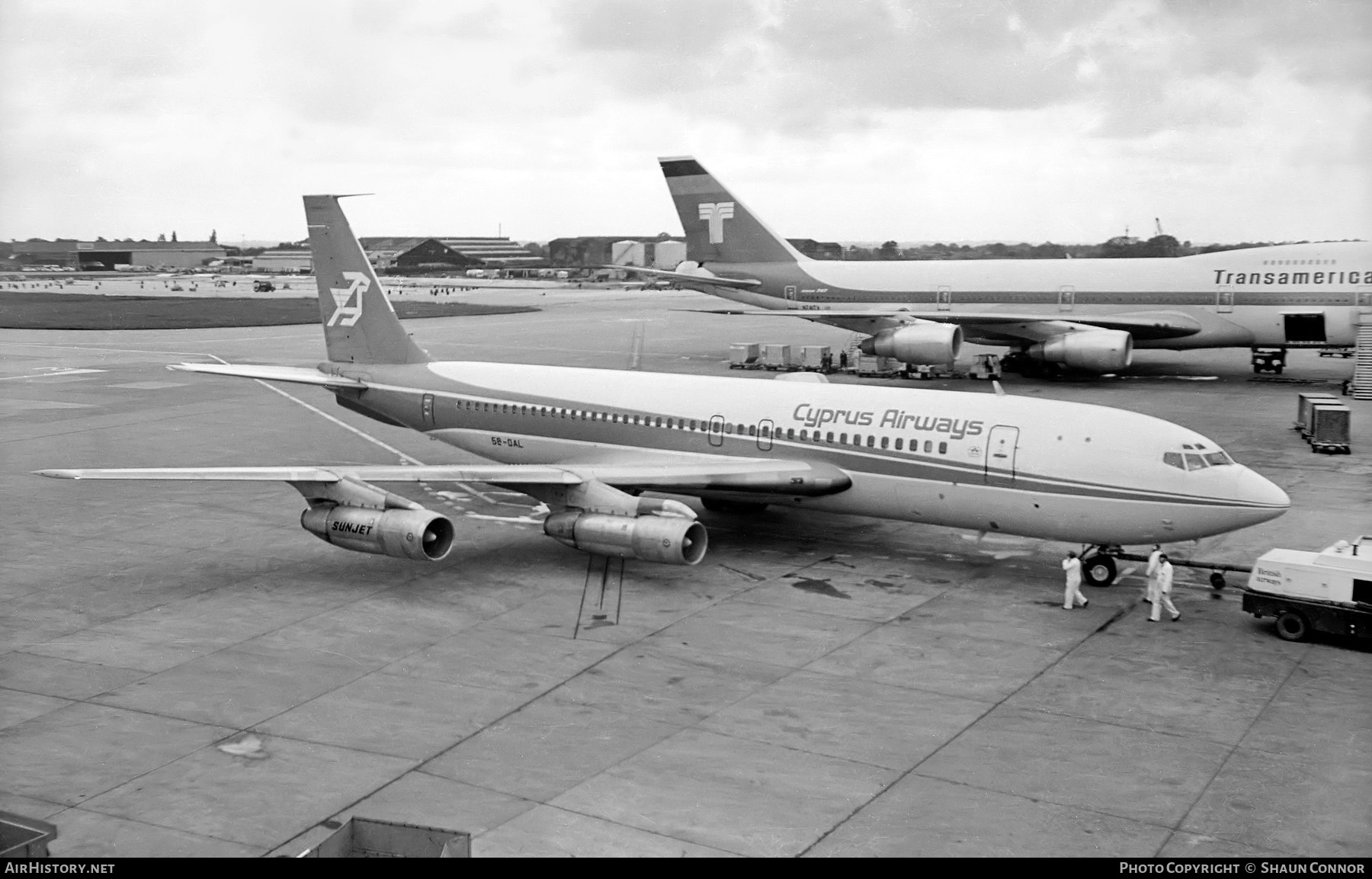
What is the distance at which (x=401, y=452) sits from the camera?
39.2 meters

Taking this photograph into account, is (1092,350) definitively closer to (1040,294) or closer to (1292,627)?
(1040,294)

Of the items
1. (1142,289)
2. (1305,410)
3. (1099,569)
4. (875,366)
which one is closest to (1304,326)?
(1142,289)

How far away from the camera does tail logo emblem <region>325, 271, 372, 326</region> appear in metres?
32.1

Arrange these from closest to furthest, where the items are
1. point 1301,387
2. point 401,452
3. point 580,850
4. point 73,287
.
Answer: point 580,850 < point 401,452 < point 1301,387 < point 73,287

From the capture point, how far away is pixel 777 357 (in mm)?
61812

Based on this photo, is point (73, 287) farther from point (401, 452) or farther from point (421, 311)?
point (401, 452)

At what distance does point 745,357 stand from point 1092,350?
17.5 m

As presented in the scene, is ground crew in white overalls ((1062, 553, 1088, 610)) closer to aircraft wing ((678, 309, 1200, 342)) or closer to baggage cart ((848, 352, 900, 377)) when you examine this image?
aircraft wing ((678, 309, 1200, 342))

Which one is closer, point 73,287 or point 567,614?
point 567,614

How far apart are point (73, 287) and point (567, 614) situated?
438ft

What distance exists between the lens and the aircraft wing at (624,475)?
2398 cm

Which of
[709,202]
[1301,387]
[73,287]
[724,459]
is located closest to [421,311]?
[709,202]

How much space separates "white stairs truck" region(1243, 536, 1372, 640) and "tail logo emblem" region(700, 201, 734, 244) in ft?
140

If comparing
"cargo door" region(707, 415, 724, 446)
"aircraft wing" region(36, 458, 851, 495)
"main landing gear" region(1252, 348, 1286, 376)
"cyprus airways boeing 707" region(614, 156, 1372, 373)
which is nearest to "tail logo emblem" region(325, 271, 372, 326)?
"aircraft wing" region(36, 458, 851, 495)
